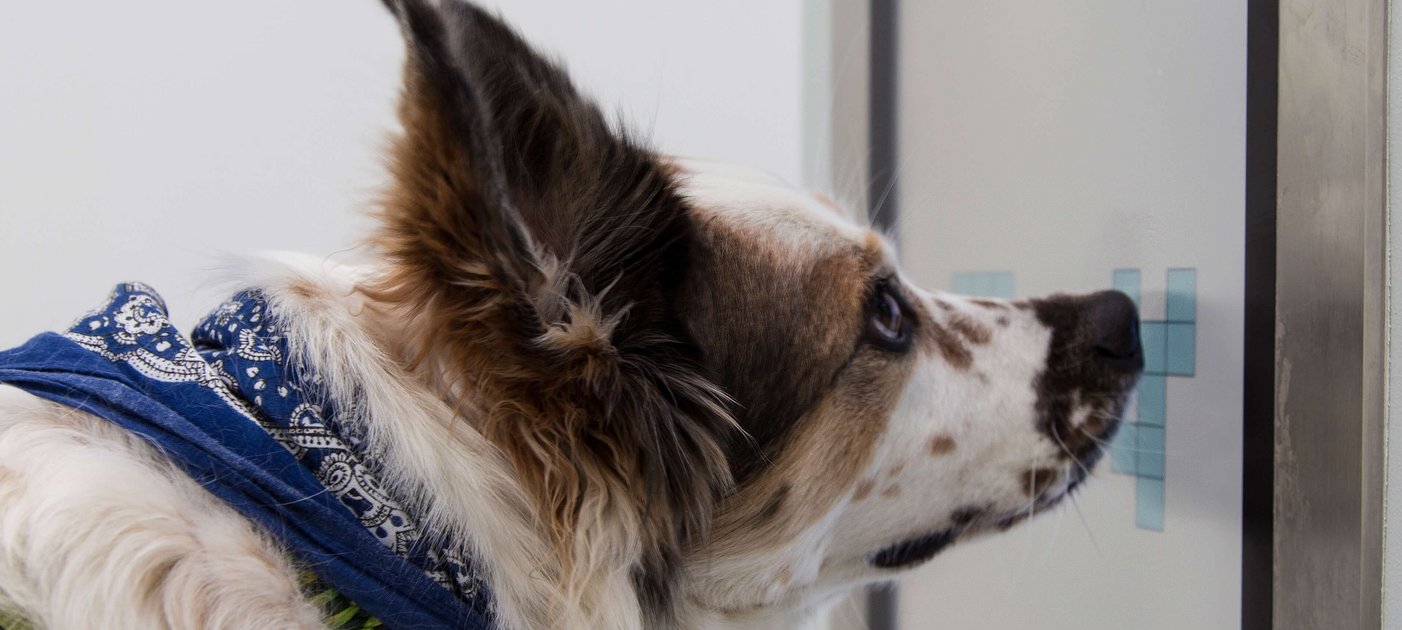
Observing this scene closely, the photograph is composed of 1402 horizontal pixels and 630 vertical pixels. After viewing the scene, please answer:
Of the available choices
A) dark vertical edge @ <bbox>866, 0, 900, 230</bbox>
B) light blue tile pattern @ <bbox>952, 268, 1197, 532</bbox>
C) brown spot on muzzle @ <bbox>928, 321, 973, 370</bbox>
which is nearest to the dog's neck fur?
brown spot on muzzle @ <bbox>928, 321, 973, 370</bbox>

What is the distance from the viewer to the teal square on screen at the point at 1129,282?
1074 millimetres

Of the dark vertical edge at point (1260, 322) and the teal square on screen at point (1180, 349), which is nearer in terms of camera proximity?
the dark vertical edge at point (1260, 322)

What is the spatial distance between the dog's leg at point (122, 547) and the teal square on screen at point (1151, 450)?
36.8 inches

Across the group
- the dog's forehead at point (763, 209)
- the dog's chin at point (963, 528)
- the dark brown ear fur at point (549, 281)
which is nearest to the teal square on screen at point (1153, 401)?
the dog's chin at point (963, 528)

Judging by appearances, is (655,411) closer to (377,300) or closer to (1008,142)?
(377,300)

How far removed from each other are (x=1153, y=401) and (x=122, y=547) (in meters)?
1.06

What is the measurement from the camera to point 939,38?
4.20 feet

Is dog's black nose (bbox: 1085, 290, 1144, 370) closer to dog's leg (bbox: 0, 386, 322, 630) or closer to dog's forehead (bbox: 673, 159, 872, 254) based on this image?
dog's forehead (bbox: 673, 159, 872, 254)

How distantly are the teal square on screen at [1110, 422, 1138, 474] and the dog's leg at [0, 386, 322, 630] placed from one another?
88cm

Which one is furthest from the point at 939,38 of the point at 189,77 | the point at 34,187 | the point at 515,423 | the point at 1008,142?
the point at 34,187

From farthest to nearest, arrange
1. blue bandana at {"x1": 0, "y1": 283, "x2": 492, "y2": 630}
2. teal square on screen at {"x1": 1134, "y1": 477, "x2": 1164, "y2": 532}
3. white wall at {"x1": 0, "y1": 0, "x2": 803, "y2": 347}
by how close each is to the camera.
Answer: white wall at {"x1": 0, "y1": 0, "x2": 803, "y2": 347} < teal square on screen at {"x1": 1134, "y1": 477, "x2": 1164, "y2": 532} < blue bandana at {"x1": 0, "y1": 283, "x2": 492, "y2": 630}

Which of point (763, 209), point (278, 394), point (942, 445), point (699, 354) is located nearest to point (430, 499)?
point (278, 394)

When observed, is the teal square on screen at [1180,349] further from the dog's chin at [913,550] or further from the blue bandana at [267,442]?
the blue bandana at [267,442]

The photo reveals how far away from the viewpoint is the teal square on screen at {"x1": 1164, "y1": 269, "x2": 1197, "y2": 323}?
3.27 feet
